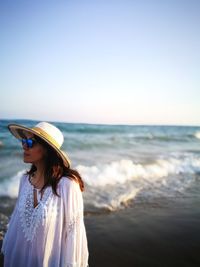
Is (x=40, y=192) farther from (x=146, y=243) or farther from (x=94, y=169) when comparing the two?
(x=94, y=169)

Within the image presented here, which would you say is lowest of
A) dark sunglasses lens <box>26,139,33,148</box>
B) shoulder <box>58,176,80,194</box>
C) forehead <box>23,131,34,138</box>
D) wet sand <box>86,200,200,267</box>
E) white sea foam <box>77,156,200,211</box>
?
wet sand <box>86,200,200,267</box>

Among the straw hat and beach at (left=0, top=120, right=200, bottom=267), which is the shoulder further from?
beach at (left=0, top=120, right=200, bottom=267)

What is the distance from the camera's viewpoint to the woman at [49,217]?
2238 mm

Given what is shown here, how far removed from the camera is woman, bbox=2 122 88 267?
224cm

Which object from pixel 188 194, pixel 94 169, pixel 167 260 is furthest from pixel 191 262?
pixel 94 169

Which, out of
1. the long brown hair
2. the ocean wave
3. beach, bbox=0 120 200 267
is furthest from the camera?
the ocean wave

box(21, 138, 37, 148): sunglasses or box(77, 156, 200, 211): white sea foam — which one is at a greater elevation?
box(21, 138, 37, 148): sunglasses

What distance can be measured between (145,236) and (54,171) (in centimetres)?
358

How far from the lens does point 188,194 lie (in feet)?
27.8

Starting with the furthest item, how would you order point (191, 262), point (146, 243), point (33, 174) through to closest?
point (146, 243) < point (191, 262) < point (33, 174)

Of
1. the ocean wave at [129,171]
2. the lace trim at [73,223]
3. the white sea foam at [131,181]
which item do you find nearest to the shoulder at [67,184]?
the lace trim at [73,223]

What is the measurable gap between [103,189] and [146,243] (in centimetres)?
364

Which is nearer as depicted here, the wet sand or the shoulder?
the shoulder

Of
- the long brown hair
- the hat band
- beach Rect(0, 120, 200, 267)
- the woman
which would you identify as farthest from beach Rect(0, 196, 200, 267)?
the hat band
